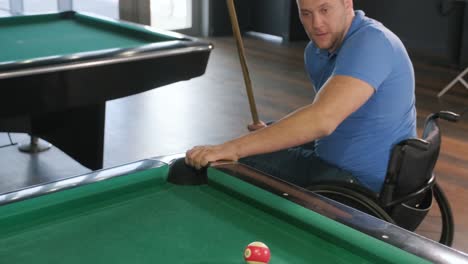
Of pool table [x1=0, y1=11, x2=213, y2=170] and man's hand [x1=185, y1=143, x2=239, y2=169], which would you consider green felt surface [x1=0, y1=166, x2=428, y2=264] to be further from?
pool table [x1=0, y1=11, x2=213, y2=170]

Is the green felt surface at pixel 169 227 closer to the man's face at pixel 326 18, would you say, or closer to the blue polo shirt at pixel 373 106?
the blue polo shirt at pixel 373 106

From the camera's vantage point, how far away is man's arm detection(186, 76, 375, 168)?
183cm

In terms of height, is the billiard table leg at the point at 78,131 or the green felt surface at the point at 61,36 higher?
the green felt surface at the point at 61,36

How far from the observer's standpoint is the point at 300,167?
2.16m

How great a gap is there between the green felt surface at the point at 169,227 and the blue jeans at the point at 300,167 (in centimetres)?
46

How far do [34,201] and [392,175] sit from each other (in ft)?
3.21

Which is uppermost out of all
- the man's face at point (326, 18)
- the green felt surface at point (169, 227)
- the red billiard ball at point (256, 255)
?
the man's face at point (326, 18)

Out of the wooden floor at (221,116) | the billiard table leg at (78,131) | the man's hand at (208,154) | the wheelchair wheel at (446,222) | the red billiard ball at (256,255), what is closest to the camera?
the red billiard ball at (256,255)

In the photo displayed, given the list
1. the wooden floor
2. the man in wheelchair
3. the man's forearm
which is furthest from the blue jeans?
the wooden floor

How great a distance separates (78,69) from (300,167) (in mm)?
1024

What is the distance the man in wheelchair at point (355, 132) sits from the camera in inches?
72.7

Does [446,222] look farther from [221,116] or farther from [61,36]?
[221,116]

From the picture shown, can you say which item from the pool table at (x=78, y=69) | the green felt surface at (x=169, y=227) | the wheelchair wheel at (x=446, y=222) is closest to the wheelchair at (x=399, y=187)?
the wheelchair wheel at (x=446, y=222)

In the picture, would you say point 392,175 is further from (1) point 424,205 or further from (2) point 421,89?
(2) point 421,89
